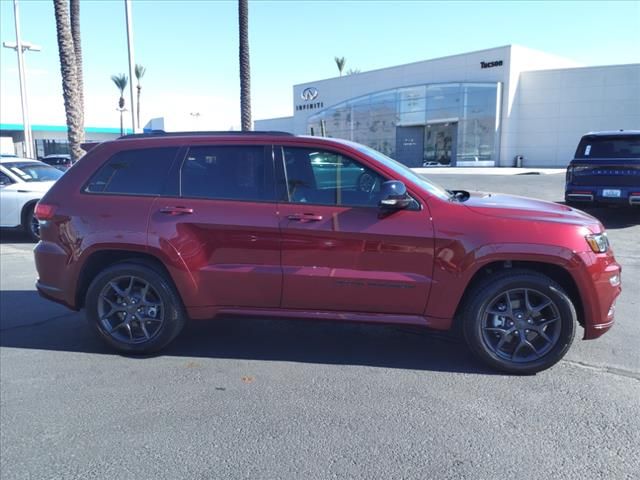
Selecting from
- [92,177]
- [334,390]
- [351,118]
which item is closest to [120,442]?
[334,390]

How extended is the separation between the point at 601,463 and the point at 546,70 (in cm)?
3811

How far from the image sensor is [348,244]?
3996mm

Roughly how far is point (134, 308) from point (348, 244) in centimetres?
203

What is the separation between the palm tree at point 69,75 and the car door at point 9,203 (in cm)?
464

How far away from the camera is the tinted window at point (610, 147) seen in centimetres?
1059

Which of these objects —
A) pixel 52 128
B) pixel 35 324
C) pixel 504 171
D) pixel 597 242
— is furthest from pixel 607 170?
pixel 52 128

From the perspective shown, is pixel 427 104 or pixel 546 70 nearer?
pixel 546 70

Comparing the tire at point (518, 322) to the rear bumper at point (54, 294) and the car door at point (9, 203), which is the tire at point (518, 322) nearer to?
the rear bumper at point (54, 294)

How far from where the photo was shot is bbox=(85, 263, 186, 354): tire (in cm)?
436

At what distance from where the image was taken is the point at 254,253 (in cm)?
416

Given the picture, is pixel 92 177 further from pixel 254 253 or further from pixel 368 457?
pixel 368 457

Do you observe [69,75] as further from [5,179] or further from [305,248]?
[305,248]

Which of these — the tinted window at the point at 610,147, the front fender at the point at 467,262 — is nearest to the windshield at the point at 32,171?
the front fender at the point at 467,262

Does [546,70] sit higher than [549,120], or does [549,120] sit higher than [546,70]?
[546,70]
